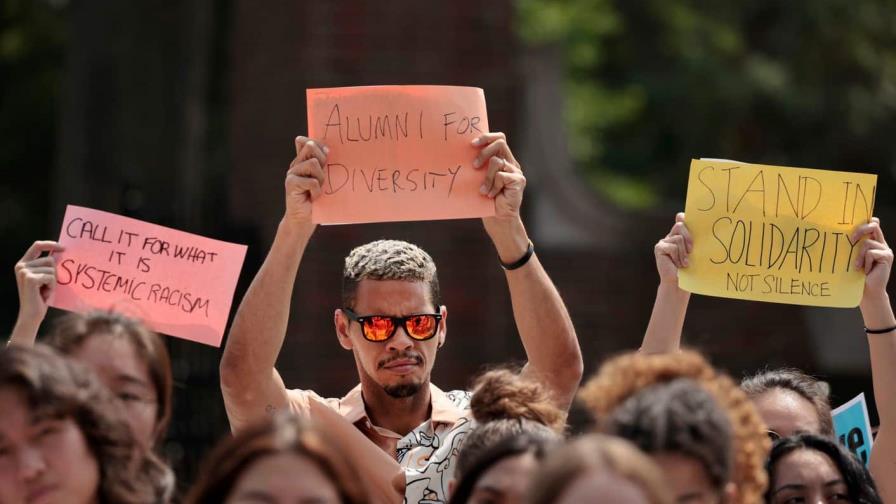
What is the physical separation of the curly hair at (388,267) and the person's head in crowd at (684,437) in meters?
1.46

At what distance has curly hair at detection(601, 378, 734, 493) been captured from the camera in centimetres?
361

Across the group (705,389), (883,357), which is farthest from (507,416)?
(883,357)

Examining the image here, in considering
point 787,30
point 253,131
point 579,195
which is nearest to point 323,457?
point 253,131

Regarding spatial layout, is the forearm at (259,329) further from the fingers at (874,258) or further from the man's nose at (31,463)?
the fingers at (874,258)

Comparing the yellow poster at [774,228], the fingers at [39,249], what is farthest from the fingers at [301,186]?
the yellow poster at [774,228]

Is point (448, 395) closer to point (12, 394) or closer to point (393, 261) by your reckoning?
point (393, 261)

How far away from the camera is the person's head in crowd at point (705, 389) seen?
380 centimetres

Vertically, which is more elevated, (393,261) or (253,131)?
(253,131)

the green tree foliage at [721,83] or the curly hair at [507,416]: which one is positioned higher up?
the green tree foliage at [721,83]

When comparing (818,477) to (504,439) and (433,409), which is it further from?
(433,409)

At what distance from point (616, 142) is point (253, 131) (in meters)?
11.0

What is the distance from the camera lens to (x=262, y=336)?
4.93 m

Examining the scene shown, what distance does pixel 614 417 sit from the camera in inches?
146

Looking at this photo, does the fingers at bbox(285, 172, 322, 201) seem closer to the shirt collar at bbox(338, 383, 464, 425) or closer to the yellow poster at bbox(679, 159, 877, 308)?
the shirt collar at bbox(338, 383, 464, 425)
